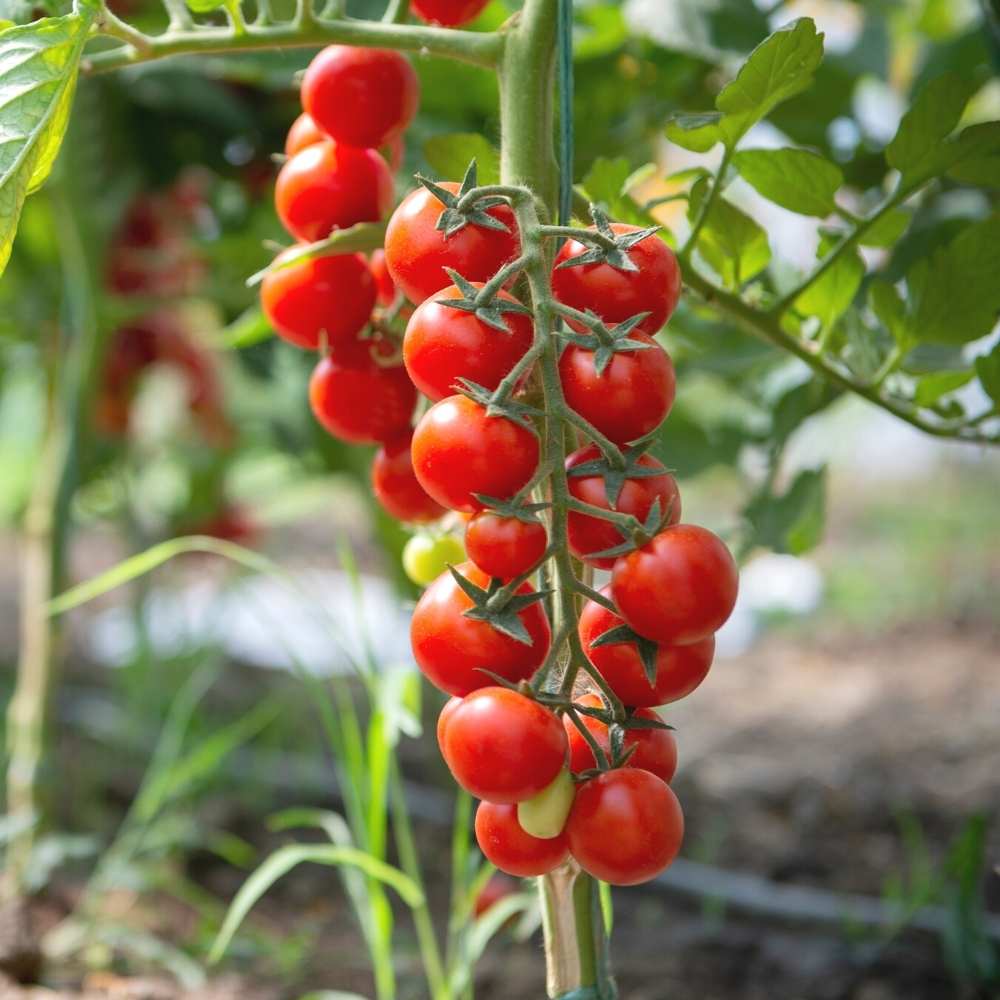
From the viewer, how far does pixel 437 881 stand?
1053mm

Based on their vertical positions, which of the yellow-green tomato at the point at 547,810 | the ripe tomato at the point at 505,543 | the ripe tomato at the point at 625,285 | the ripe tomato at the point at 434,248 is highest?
the ripe tomato at the point at 434,248

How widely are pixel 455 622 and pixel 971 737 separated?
1.22 m

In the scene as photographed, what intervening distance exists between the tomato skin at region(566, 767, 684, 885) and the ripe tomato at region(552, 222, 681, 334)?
0.15 m

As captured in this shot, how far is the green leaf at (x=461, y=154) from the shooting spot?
19.2 inches

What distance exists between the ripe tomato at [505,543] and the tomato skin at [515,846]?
0.08 meters

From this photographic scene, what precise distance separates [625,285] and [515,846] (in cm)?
19

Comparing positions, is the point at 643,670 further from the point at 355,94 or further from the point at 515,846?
the point at 355,94

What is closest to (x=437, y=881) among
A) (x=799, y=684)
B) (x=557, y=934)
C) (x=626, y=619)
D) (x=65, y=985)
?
(x=65, y=985)

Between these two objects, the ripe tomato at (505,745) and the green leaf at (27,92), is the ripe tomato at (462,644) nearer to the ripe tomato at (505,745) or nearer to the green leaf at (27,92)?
the ripe tomato at (505,745)

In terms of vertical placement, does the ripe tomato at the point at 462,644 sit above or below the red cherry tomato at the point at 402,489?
below

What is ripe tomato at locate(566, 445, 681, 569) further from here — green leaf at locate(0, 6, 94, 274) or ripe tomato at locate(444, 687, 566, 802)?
green leaf at locate(0, 6, 94, 274)

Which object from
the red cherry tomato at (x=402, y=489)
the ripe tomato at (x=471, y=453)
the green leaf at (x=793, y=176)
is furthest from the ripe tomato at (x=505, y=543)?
the green leaf at (x=793, y=176)

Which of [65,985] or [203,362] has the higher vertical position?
[203,362]

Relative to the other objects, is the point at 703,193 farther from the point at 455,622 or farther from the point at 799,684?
the point at 799,684
